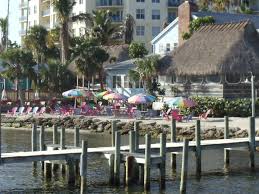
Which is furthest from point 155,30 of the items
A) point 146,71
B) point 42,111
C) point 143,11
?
point 42,111

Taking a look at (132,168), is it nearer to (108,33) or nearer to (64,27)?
(64,27)

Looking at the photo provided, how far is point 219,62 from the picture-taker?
4934 cm

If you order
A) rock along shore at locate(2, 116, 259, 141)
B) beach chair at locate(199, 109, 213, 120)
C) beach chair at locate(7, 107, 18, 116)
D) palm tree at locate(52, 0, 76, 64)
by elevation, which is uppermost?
palm tree at locate(52, 0, 76, 64)

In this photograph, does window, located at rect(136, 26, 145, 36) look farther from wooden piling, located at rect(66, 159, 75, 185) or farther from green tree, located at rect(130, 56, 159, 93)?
wooden piling, located at rect(66, 159, 75, 185)

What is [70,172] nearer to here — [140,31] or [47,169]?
[47,169]

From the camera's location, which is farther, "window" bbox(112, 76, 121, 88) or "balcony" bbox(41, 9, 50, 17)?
"balcony" bbox(41, 9, 50, 17)

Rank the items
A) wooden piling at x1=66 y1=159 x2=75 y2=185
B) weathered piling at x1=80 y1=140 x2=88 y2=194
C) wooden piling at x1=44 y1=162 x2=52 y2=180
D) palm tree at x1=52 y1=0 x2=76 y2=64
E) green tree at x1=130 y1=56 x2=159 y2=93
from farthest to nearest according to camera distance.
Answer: palm tree at x1=52 y1=0 x2=76 y2=64 → green tree at x1=130 y1=56 x2=159 y2=93 → wooden piling at x1=44 y1=162 x2=52 y2=180 → wooden piling at x1=66 y1=159 x2=75 y2=185 → weathered piling at x1=80 y1=140 x2=88 y2=194

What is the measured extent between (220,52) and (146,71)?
282 inches

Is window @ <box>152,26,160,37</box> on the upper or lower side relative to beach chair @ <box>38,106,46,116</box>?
upper

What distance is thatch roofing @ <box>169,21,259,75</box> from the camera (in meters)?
49.2

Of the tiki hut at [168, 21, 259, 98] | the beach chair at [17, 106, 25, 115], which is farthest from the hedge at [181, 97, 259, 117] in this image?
the beach chair at [17, 106, 25, 115]

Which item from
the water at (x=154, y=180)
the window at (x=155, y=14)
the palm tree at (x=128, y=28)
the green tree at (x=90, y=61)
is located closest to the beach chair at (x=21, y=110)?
the green tree at (x=90, y=61)

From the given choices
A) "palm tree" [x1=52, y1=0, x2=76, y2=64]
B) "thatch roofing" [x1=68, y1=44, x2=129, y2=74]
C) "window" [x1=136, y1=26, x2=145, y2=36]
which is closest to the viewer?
"thatch roofing" [x1=68, y1=44, x2=129, y2=74]

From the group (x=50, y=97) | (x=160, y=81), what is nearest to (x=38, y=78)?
(x=50, y=97)
